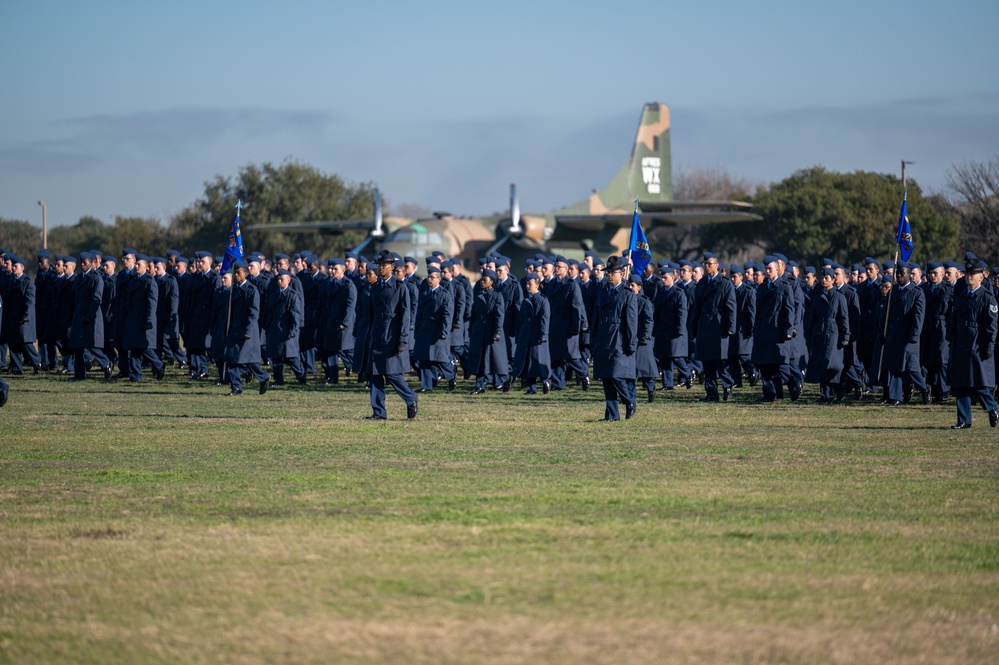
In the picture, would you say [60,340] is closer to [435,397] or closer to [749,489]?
[435,397]

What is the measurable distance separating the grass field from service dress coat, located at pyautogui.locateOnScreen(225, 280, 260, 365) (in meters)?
4.60

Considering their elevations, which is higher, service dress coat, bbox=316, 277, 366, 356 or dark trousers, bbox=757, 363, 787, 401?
service dress coat, bbox=316, 277, 366, 356

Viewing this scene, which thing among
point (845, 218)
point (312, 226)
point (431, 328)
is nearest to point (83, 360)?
point (431, 328)

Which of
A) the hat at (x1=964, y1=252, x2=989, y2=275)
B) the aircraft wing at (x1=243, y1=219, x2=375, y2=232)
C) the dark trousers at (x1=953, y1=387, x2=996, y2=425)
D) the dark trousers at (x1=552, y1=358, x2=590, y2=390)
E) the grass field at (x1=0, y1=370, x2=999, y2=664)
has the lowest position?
the grass field at (x1=0, y1=370, x2=999, y2=664)

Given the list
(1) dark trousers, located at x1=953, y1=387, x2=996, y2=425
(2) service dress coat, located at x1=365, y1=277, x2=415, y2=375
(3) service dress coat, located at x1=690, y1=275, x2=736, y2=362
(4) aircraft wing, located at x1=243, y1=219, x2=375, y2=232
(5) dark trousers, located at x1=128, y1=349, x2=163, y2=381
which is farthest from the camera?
(4) aircraft wing, located at x1=243, y1=219, x2=375, y2=232

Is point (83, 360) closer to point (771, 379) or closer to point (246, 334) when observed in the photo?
point (246, 334)

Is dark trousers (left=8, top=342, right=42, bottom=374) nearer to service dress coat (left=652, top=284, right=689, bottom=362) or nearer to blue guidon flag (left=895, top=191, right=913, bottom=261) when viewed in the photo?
service dress coat (left=652, top=284, right=689, bottom=362)

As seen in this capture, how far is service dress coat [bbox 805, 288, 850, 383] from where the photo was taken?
723 inches

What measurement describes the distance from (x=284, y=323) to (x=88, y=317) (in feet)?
13.9

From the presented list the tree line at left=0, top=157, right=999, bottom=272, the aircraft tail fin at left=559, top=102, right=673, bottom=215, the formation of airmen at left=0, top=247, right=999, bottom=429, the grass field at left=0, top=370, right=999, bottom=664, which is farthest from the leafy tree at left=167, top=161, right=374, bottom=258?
the grass field at left=0, top=370, right=999, bottom=664

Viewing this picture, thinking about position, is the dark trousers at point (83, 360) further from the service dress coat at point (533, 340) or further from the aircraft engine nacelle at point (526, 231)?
the aircraft engine nacelle at point (526, 231)

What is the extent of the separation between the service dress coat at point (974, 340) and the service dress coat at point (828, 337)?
3839 millimetres

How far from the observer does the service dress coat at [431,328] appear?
18.6 metres

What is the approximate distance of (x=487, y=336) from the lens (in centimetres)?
2042
